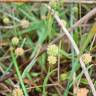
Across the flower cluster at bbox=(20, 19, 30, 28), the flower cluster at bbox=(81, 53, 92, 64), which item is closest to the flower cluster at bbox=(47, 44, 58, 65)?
the flower cluster at bbox=(81, 53, 92, 64)

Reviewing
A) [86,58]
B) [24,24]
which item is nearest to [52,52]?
[86,58]

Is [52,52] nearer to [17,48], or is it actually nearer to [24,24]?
[17,48]

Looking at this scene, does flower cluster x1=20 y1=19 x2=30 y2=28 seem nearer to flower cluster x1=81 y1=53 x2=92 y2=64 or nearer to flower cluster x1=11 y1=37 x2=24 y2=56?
flower cluster x1=11 y1=37 x2=24 y2=56

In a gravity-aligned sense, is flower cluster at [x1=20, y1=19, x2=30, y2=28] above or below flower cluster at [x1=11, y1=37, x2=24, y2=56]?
above

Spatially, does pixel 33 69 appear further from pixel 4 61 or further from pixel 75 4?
pixel 75 4

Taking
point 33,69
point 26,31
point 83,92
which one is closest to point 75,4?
point 26,31

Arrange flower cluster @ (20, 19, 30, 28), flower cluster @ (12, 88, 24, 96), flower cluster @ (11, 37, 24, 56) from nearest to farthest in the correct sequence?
flower cluster @ (12, 88, 24, 96)
flower cluster @ (11, 37, 24, 56)
flower cluster @ (20, 19, 30, 28)

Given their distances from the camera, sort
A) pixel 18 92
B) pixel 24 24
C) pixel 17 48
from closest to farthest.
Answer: pixel 18 92 < pixel 17 48 < pixel 24 24

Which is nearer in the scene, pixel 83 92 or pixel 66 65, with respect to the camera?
pixel 83 92

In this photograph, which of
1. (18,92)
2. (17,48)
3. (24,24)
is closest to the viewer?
(18,92)

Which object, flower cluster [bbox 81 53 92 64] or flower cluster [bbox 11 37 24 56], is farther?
flower cluster [bbox 11 37 24 56]

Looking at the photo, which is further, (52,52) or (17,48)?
(17,48)
